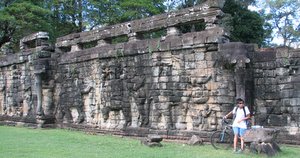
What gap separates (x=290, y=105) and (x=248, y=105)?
111 cm

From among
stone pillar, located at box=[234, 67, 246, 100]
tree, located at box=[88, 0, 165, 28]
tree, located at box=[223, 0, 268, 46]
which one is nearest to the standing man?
stone pillar, located at box=[234, 67, 246, 100]

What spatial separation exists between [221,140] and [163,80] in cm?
290

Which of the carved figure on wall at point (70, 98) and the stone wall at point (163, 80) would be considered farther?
the carved figure on wall at point (70, 98)

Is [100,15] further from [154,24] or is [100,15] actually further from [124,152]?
[124,152]

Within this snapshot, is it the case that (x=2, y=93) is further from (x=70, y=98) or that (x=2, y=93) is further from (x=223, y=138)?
(x=223, y=138)

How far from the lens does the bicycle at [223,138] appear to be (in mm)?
10859

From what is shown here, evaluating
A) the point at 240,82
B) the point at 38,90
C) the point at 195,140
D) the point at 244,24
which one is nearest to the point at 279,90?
the point at 240,82

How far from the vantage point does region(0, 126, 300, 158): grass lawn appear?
382 inches

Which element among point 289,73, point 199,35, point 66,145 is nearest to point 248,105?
point 289,73

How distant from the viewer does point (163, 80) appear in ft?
42.2

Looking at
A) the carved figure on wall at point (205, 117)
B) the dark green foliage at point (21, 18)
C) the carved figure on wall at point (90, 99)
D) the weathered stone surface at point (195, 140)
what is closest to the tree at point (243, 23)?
the dark green foliage at point (21, 18)

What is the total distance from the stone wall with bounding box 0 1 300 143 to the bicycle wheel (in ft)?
1.64

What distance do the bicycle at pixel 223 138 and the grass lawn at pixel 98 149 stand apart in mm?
211

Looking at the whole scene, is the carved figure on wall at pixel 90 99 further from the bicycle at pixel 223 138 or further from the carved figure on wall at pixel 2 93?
the carved figure on wall at pixel 2 93
